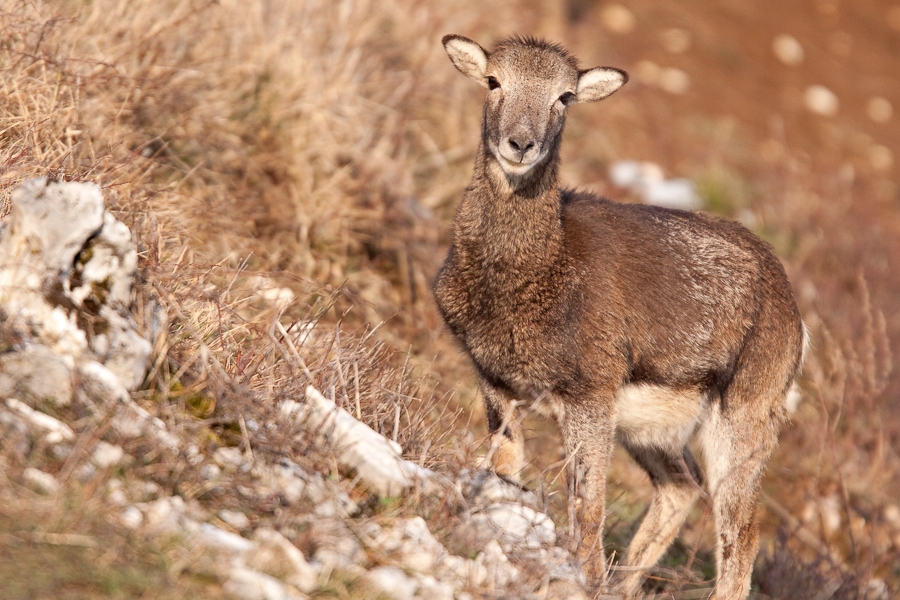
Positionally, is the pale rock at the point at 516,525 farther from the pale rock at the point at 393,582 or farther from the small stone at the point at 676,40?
the small stone at the point at 676,40

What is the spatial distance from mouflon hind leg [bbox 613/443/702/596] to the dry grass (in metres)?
0.22

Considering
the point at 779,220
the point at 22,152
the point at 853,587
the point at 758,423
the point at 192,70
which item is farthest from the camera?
the point at 779,220

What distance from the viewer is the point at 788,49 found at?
1698 cm

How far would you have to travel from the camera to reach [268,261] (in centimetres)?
717

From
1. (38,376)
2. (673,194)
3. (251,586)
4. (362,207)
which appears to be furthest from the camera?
(673,194)

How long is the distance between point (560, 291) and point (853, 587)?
3529mm

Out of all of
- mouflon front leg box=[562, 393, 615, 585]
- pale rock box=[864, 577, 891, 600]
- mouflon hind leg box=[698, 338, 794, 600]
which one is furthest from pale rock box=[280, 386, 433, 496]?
pale rock box=[864, 577, 891, 600]

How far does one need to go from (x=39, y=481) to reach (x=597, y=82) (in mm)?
3912

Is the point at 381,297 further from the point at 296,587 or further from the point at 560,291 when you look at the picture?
the point at 296,587

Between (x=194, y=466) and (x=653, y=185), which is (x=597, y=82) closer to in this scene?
(x=194, y=466)

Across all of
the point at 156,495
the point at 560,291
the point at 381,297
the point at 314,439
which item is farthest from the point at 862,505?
the point at 156,495

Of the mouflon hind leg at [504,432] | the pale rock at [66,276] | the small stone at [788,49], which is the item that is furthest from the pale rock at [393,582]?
the small stone at [788,49]

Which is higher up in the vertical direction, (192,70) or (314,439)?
(192,70)

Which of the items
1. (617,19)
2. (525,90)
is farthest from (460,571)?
(617,19)
